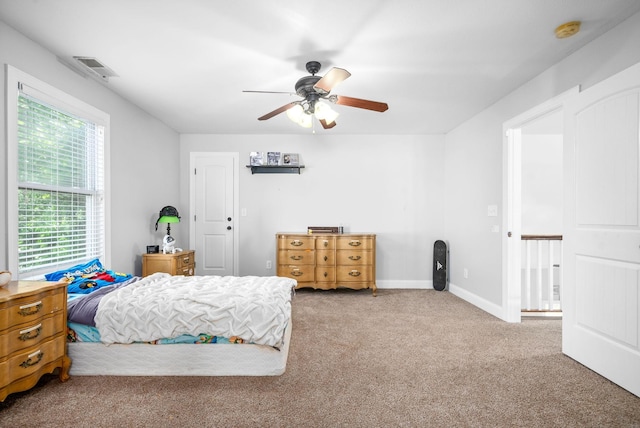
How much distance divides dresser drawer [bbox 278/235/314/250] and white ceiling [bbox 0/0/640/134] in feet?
6.29

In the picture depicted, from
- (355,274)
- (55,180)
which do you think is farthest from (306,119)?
(355,274)

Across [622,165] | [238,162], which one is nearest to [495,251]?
[622,165]

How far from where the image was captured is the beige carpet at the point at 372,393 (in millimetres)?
1785

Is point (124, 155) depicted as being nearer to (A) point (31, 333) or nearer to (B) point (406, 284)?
(A) point (31, 333)

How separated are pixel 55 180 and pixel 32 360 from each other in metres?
1.58

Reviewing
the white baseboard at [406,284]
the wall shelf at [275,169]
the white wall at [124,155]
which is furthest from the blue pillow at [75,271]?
the white baseboard at [406,284]

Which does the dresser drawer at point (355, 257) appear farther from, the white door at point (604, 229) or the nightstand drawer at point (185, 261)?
the white door at point (604, 229)

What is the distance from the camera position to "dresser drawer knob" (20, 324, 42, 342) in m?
1.85

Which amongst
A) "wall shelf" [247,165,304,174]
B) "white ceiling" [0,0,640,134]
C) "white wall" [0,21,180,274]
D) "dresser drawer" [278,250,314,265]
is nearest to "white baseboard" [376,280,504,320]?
"dresser drawer" [278,250,314,265]

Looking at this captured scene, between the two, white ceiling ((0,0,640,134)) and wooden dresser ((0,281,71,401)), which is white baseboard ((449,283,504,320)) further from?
wooden dresser ((0,281,71,401))

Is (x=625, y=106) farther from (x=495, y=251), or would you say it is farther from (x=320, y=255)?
(x=320, y=255)

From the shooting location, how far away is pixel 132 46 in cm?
256

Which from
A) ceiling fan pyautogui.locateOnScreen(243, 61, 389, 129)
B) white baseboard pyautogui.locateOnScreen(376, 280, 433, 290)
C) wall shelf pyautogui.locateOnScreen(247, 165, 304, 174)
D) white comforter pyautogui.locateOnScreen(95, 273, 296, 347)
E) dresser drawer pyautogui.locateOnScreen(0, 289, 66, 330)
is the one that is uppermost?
ceiling fan pyautogui.locateOnScreen(243, 61, 389, 129)

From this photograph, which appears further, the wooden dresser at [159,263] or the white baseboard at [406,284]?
the white baseboard at [406,284]
